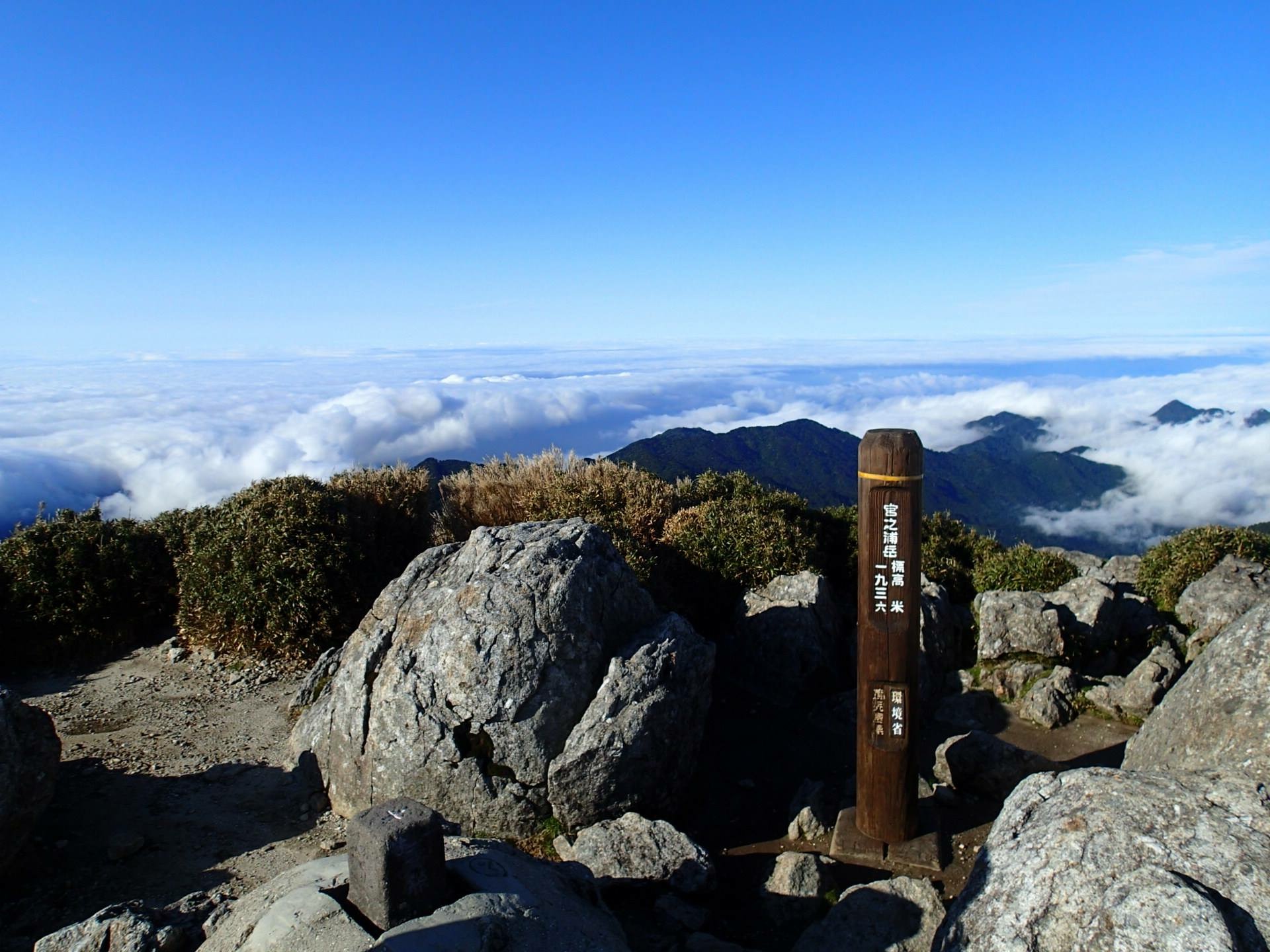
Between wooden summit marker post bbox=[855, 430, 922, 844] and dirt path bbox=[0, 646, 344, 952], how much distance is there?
4.42 metres

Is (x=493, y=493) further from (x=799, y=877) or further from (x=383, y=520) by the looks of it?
(x=799, y=877)

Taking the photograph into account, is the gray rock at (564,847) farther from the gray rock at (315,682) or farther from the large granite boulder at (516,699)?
the gray rock at (315,682)

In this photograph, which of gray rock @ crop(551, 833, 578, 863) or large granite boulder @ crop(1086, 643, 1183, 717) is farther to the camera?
large granite boulder @ crop(1086, 643, 1183, 717)

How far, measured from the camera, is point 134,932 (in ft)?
14.4

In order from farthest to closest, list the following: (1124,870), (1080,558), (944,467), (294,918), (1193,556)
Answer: (944,467)
(1080,558)
(1193,556)
(1124,870)
(294,918)

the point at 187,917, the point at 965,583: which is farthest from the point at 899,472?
the point at 965,583

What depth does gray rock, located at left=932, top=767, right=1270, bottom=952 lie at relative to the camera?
3.63m

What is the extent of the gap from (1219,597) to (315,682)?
1095cm

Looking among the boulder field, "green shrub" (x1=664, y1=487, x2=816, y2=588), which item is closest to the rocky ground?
the boulder field

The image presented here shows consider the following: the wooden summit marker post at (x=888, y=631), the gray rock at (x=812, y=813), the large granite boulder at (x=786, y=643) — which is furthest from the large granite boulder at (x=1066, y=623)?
the wooden summit marker post at (x=888, y=631)

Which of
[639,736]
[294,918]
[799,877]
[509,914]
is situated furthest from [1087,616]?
[294,918]

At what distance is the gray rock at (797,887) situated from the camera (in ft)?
19.4

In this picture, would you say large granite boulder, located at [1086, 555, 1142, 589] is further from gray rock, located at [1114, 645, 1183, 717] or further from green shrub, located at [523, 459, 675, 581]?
green shrub, located at [523, 459, 675, 581]

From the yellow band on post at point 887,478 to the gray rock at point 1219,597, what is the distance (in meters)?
5.95
